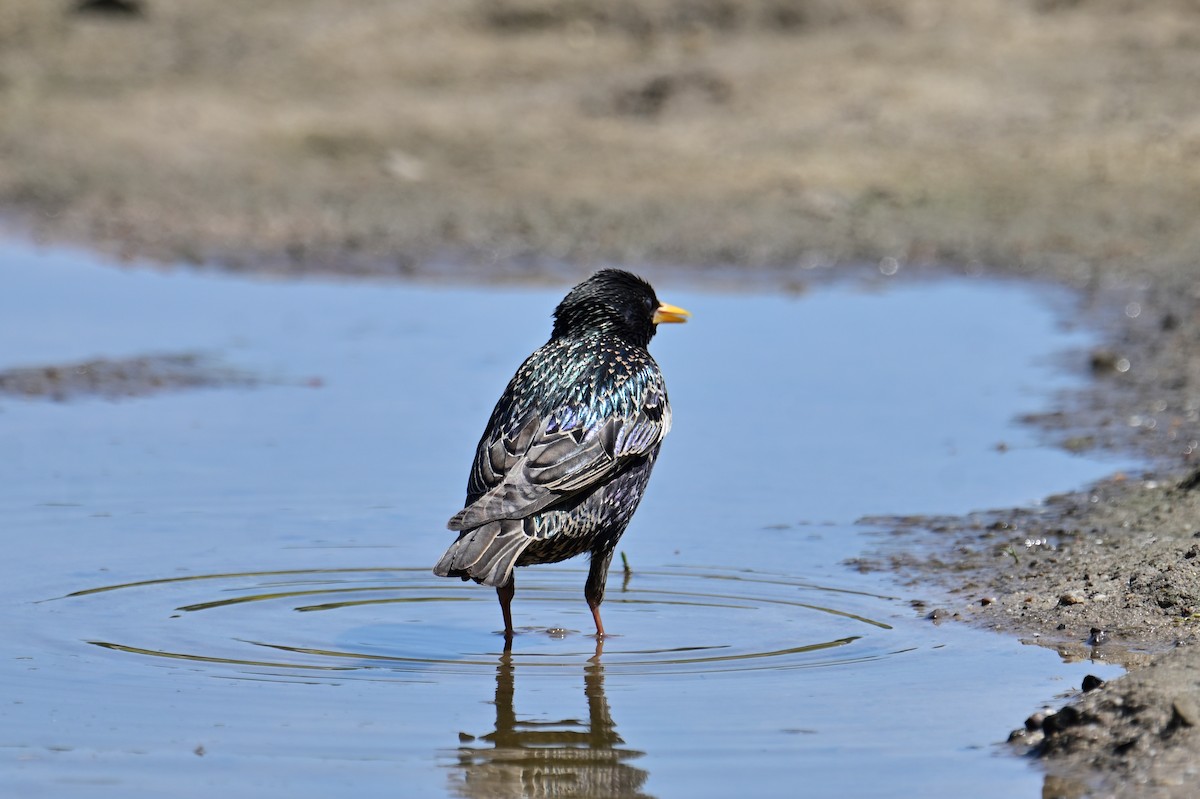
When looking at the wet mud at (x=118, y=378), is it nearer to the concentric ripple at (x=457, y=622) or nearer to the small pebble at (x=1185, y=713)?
the concentric ripple at (x=457, y=622)

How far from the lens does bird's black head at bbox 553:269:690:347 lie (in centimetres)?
776

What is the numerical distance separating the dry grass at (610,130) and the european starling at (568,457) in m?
9.39

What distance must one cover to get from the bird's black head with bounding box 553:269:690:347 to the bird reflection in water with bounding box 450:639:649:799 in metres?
2.10

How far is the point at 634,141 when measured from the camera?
20.1 metres

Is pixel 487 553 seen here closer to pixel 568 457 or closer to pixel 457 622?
pixel 568 457

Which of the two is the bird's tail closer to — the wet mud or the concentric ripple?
the concentric ripple

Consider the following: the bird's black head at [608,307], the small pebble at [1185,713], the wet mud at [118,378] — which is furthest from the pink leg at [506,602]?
the wet mud at [118,378]

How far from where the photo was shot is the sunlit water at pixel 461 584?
5.45 metres

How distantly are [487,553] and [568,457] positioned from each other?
0.64 metres

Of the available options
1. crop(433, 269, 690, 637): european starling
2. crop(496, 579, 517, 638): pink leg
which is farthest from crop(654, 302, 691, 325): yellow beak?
crop(496, 579, 517, 638): pink leg

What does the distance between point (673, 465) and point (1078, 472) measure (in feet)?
6.48

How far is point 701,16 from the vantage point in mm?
22547

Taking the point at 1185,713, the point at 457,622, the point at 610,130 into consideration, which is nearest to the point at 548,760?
the point at 1185,713

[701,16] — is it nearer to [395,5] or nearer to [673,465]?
[395,5]
